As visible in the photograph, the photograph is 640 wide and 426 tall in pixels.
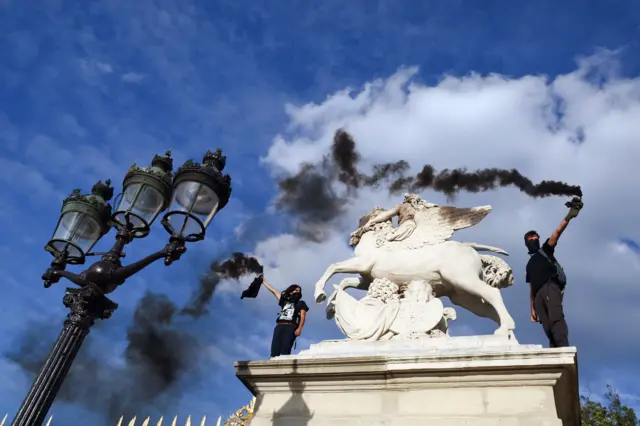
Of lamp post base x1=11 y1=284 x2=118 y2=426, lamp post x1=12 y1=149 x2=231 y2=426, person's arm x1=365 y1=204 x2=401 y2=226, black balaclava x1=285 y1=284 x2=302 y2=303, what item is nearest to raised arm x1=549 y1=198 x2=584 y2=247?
person's arm x1=365 y1=204 x2=401 y2=226

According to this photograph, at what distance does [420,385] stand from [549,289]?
→ 2.33 m

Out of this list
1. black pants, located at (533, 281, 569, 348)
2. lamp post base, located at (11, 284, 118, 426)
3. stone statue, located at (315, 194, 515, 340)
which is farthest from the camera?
stone statue, located at (315, 194, 515, 340)

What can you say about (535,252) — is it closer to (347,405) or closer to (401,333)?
(401,333)

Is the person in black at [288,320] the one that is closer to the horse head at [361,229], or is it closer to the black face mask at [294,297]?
the black face mask at [294,297]

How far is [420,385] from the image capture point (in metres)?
7.31

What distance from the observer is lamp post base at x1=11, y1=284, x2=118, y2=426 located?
4.86 meters

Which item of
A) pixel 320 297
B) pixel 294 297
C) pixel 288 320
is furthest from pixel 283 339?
pixel 320 297

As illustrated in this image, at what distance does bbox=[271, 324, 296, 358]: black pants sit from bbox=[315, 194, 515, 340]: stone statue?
68 cm

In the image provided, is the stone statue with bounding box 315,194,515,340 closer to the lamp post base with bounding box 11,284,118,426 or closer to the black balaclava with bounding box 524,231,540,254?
the black balaclava with bounding box 524,231,540,254

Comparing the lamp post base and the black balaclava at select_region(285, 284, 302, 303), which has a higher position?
the black balaclava at select_region(285, 284, 302, 303)

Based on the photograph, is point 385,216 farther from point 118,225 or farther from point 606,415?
point 606,415

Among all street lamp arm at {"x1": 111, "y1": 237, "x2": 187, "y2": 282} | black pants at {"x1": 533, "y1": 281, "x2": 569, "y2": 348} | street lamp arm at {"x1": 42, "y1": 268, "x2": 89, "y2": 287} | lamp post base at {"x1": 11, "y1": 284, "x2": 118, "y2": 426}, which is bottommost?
lamp post base at {"x1": 11, "y1": 284, "x2": 118, "y2": 426}

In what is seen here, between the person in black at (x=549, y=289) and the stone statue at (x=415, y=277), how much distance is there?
1.45 feet

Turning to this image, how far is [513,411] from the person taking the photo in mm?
6777
